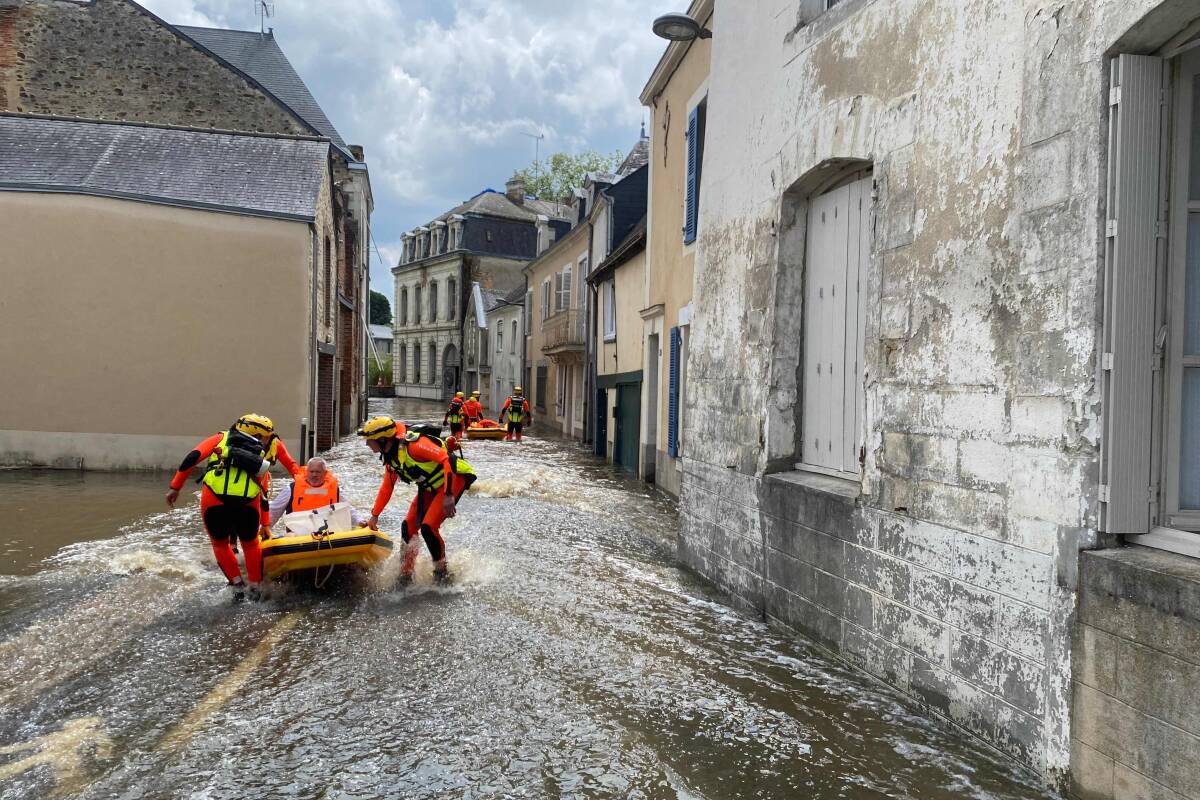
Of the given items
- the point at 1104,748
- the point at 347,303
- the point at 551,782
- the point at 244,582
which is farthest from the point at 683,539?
the point at 347,303

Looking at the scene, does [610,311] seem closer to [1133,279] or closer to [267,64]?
[267,64]

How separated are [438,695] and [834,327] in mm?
3557

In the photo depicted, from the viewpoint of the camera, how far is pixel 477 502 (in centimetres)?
1298

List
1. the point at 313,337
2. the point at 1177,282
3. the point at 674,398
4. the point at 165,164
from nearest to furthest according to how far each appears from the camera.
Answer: the point at 1177,282 < the point at 674,398 < the point at 165,164 < the point at 313,337

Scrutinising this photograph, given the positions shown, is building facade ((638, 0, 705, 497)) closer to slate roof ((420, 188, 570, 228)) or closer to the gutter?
the gutter

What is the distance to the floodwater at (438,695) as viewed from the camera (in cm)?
403

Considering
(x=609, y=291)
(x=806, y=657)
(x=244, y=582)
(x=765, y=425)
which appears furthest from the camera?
(x=609, y=291)

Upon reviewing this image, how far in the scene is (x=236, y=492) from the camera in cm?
691

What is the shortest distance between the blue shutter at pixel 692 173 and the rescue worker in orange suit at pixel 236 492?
702 centimetres

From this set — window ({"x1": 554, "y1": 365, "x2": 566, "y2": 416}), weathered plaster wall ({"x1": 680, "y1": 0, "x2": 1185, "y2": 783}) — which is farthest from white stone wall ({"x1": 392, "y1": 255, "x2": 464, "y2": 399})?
weathered plaster wall ({"x1": 680, "y1": 0, "x2": 1185, "y2": 783})

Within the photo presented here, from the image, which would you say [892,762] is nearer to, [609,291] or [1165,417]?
[1165,417]

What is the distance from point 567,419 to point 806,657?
76.7 ft

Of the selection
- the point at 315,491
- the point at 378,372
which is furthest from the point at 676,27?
the point at 378,372

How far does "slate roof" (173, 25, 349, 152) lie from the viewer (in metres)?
27.1
